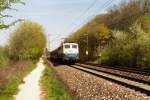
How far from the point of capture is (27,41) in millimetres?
87750

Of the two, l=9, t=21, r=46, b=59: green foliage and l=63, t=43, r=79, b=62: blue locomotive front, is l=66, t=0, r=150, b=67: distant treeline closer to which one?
l=63, t=43, r=79, b=62: blue locomotive front

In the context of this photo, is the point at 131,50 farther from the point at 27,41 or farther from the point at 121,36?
the point at 27,41

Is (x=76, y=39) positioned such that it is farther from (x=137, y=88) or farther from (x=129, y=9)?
(x=137, y=88)

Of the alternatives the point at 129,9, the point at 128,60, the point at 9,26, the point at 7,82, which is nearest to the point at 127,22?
the point at 129,9

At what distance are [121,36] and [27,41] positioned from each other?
32.4m

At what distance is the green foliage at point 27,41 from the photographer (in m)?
82.9

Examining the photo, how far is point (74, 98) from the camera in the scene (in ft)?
53.6

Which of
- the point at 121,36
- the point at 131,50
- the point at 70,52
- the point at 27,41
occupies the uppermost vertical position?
the point at 27,41

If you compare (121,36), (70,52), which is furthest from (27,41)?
(121,36)

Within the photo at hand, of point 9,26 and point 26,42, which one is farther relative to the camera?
point 26,42

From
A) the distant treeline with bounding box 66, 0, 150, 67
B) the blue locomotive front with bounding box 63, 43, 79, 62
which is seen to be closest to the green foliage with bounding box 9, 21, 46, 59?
the distant treeline with bounding box 66, 0, 150, 67

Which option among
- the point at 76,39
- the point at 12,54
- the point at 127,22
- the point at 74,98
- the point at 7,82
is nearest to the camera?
the point at 74,98

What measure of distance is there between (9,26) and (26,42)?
6738cm

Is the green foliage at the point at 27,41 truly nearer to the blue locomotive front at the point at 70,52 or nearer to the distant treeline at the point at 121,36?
the distant treeline at the point at 121,36
